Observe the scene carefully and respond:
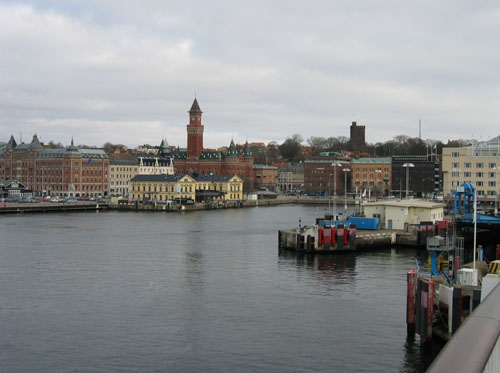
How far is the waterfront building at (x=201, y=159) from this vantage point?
477 feet

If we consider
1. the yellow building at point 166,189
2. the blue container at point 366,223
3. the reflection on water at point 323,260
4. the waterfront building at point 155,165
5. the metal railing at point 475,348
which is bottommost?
the reflection on water at point 323,260

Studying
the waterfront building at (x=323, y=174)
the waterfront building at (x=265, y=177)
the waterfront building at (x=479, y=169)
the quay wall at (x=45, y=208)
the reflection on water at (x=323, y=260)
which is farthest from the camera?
the waterfront building at (x=265, y=177)

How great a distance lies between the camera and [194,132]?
14688cm

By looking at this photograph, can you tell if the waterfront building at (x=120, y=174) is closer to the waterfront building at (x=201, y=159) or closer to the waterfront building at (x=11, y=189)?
the waterfront building at (x=201, y=159)

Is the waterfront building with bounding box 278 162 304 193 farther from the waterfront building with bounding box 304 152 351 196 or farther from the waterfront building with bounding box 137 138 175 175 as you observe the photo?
the waterfront building with bounding box 137 138 175 175

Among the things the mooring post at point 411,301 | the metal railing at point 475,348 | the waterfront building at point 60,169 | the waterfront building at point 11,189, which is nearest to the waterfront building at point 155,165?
the waterfront building at point 60,169

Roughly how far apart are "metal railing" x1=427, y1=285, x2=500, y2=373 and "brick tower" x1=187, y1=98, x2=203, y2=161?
137m

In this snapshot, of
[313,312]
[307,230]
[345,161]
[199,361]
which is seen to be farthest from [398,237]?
[345,161]

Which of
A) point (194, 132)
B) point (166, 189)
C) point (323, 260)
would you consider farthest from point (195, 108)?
point (323, 260)

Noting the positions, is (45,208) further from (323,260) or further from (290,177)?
(290,177)

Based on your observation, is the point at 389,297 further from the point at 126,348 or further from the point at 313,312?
the point at 126,348

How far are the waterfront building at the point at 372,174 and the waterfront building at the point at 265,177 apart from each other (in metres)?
25.3

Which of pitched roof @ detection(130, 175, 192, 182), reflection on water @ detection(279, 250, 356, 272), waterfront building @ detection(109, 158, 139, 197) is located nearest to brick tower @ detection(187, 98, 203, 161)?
waterfront building @ detection(109, 158, 139, 197)

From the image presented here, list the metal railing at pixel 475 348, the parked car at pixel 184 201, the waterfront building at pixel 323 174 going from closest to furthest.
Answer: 1. the metal railing at pixel 475 348
2. the parked car at pixel 184 201
3. the waterfront building at pixel 323 174
